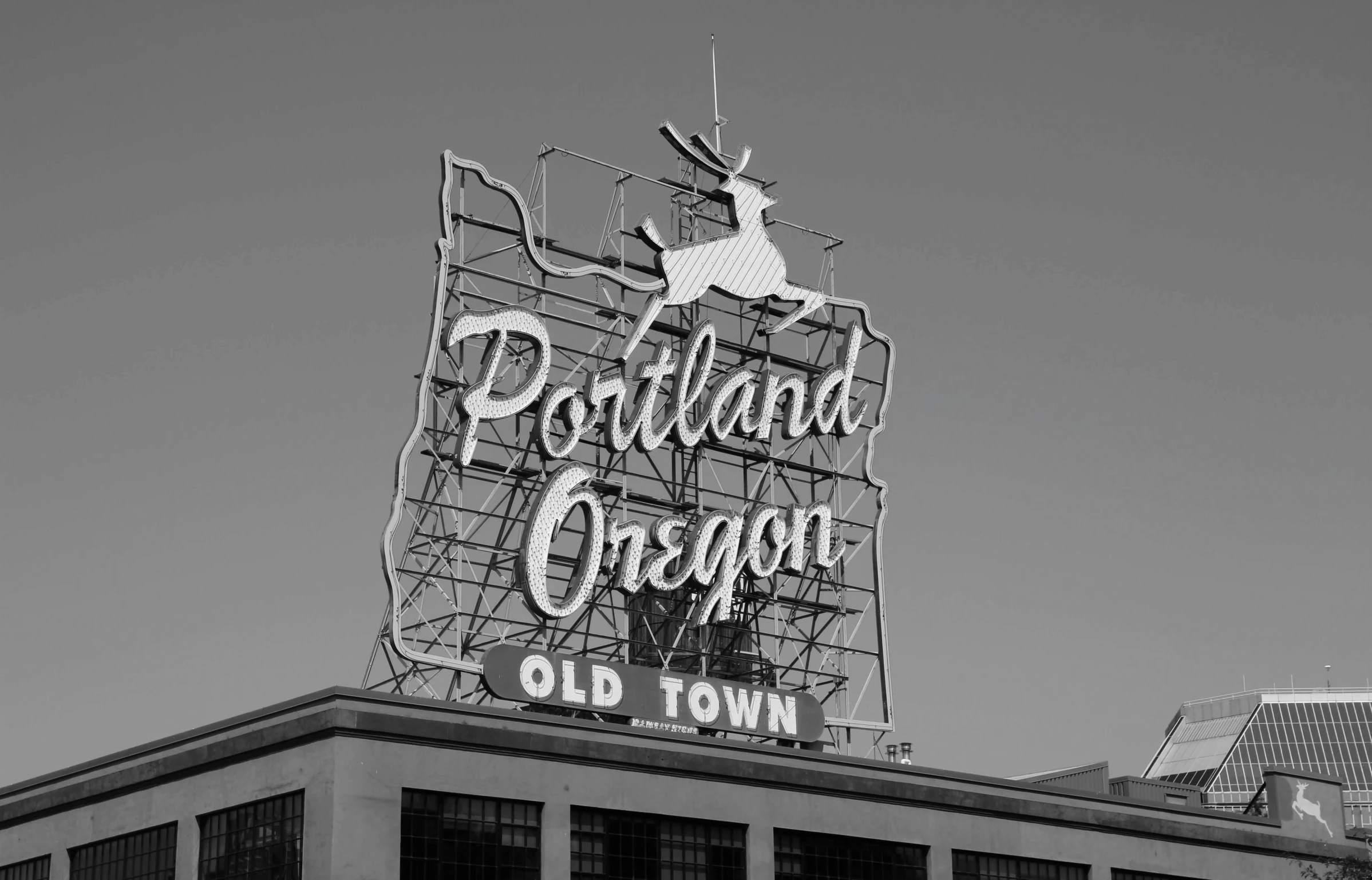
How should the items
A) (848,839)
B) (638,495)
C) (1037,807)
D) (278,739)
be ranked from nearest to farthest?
(278,739), (848,839), (1037,807), (638,495)

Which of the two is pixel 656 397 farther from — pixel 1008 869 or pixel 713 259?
pixel 1008 869

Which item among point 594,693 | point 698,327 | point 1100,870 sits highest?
point 698,327

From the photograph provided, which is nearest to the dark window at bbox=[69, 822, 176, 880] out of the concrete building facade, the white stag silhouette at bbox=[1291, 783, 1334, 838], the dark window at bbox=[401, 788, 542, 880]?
the concrete building facade

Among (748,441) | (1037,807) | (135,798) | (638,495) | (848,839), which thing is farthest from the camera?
(748,441)

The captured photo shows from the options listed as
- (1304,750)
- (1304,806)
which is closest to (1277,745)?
(1304,750)

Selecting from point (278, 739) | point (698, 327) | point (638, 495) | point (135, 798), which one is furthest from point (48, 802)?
point (698, 327)

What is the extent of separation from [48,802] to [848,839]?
20.6 metres

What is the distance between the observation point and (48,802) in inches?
1997

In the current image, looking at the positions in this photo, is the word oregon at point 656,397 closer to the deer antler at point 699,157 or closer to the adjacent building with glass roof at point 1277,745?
the deer antler at point 699,157

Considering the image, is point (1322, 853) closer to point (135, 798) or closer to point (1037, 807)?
point (1037, 807)

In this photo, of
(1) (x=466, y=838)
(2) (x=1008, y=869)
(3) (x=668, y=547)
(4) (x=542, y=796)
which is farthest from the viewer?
(3) (x=668, y=547)

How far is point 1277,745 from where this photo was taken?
174375 millimetres

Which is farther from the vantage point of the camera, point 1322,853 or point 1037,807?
point 1322,853

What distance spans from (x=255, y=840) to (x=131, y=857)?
220 inches
